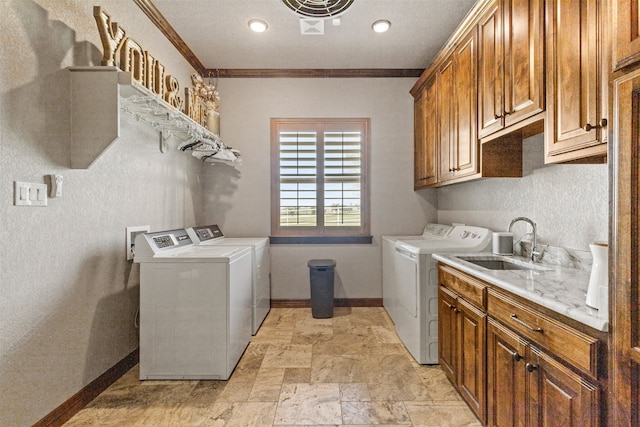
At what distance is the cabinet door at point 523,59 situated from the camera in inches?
59.5

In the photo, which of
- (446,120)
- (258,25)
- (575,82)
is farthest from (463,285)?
(258,25)

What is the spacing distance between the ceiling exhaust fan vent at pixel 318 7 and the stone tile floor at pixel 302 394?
267 cm

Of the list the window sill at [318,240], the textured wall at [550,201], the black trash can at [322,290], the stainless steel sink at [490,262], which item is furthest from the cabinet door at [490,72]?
the black trash can at [322,290]

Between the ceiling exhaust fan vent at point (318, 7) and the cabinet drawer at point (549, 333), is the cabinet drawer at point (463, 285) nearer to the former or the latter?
the cabinet drawer at point (549, 333)

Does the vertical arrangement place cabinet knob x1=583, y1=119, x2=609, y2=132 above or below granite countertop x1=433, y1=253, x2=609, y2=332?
above

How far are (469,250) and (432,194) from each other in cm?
153

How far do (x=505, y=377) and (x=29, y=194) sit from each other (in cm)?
240

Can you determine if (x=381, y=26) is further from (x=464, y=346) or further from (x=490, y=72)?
(x=464, y=346)

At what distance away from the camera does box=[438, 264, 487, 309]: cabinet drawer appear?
5.26 feet

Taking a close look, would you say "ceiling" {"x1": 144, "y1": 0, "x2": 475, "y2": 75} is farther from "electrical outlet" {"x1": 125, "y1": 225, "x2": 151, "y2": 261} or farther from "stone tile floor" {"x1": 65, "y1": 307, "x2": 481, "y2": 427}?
"stone tile floor" {"x1": 65, "y1": 307, "x2": 481, "y2": 427}

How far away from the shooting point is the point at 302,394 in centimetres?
198

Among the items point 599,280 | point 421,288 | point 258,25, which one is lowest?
point 421,288

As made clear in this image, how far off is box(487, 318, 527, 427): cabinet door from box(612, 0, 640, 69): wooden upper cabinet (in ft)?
3.40

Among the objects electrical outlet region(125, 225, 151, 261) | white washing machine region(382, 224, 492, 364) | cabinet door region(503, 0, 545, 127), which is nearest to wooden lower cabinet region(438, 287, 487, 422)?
white washing machine region(382, 224, 492, 364)
